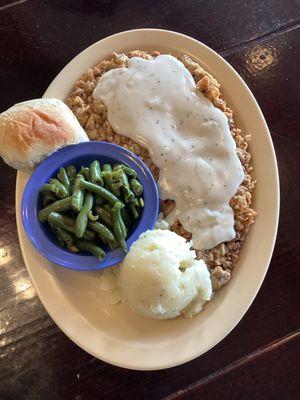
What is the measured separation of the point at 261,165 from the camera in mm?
1932

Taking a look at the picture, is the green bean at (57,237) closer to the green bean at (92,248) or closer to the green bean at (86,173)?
the green bean at (92,248)

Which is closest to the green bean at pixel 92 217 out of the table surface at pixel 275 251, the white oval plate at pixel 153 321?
the white oval plate at pixel 153 321

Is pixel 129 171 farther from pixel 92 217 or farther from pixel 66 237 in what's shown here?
pixel 66 237

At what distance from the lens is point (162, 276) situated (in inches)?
62.2

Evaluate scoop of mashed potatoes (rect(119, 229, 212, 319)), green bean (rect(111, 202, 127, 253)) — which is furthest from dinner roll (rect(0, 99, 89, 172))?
scoop of mashed potatoes (rect(119, 229, 212, 319))

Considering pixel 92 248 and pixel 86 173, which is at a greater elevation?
pixel 86 173

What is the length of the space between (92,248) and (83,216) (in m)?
0.11

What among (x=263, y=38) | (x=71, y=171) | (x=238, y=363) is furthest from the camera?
(x=263, y=38)

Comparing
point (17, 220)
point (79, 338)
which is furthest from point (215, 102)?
point (79, 338)

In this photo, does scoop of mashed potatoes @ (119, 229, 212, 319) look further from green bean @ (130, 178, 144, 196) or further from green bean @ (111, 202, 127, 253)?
→ green bean @ (130, 178, 144, 196)

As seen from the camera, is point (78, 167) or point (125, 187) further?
point (78, 167)

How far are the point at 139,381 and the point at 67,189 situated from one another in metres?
0.78

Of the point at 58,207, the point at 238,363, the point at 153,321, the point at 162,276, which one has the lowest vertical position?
the point at 238,363

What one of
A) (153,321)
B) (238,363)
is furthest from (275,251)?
(153,321)
